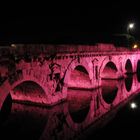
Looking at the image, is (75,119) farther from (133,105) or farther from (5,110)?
(133,105)

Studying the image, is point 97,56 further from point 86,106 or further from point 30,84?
point 30,84

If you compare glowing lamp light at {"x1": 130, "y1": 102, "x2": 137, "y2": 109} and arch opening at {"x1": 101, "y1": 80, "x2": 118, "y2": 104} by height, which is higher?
arch opening at {"x1": 101, "y1": 80, "x2": 118, "y2": 104}

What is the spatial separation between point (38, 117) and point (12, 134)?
9.13 ft

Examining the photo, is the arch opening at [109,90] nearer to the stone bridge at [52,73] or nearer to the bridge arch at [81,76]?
the stone bridge at [52,73]

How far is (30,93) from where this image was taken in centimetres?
1803

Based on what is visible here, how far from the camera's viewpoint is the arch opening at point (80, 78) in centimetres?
2373

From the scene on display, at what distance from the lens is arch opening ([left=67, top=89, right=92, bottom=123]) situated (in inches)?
674

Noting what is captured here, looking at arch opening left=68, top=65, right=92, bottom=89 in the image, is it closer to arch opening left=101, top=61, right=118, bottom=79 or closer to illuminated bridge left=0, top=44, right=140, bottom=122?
illuminated bridge left=0, top=44, right=140, bottom=122

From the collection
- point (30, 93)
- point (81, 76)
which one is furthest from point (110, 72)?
point (30, 93)

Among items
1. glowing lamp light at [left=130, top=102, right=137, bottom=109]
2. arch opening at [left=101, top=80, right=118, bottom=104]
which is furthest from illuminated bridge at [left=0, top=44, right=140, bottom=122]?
glowing lamp light at [left=130, top=102, right=137, bottom=109]

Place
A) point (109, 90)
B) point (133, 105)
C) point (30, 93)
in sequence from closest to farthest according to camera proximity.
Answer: point (30, 93)
point (133, 105)
point (109, 90)

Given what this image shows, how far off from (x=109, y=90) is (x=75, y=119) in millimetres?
9792

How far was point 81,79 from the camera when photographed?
2464cm

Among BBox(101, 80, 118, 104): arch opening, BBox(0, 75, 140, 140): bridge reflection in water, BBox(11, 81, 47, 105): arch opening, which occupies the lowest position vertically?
BBox(0, 75, 140, 140): bridge reflection in water
